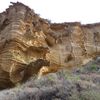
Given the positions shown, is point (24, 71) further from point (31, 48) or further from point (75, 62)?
point (75, 62)

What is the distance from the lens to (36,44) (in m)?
24.2

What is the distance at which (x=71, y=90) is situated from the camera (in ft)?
38.2

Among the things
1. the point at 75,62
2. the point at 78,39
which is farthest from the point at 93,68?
the point at 78,39

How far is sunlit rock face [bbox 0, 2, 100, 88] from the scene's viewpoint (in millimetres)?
22250

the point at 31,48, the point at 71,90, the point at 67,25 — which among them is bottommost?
the point at 71,90

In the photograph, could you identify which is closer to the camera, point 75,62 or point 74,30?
point 75,62

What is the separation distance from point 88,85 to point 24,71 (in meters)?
10.4

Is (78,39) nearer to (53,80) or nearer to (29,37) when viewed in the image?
(29,37)

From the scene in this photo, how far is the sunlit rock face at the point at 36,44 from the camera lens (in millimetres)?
22250

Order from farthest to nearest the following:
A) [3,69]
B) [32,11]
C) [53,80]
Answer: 1. [32,11]
2. [3,69]
3. [53,80]

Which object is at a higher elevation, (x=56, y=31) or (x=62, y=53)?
(x=56, y=31)

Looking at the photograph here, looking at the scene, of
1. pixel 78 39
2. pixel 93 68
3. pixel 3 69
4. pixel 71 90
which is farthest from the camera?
pixel 78 39

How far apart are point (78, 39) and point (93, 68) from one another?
9.07m

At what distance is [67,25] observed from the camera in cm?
2908
